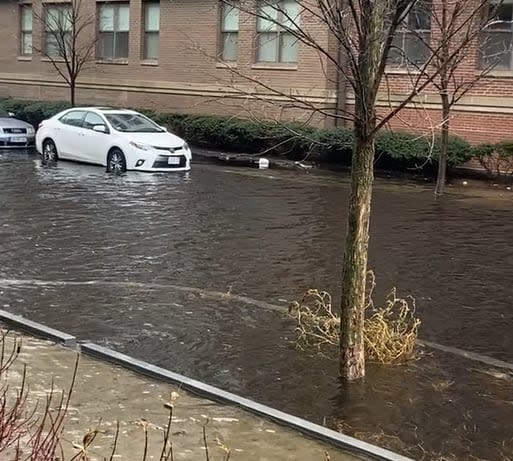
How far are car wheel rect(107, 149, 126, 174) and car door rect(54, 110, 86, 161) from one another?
137cm

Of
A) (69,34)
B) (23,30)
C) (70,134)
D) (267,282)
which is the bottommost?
(267,282)

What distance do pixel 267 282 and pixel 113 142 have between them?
470 inches

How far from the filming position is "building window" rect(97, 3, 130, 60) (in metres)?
32.6

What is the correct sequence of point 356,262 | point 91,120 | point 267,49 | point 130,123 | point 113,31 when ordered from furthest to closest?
point 113,31, point 267,49, point 91,120, point 130,123, point 356,262

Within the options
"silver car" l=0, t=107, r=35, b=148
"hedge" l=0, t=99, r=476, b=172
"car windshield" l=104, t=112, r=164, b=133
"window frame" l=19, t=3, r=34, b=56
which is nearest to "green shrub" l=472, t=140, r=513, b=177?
"hedge" l=0, t=99, r=476, b=172

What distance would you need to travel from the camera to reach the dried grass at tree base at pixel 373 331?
7102mm

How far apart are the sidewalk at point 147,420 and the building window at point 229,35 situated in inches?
904

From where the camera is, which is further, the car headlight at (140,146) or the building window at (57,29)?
the building window at (57,29)

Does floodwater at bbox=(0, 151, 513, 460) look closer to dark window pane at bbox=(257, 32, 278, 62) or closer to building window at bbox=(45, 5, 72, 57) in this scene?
dark window pane at bbox=(257, 32, 278, 62)

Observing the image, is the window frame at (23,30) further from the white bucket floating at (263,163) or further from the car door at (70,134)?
the white bucket floating at (263,163)

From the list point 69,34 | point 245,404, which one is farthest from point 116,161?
point 245,404

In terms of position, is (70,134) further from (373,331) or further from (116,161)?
(373,331)

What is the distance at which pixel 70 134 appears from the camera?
22484 millimetres

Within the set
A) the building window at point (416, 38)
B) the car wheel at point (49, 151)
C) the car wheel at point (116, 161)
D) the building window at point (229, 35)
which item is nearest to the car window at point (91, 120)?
the car wheel at point (116, 161)
